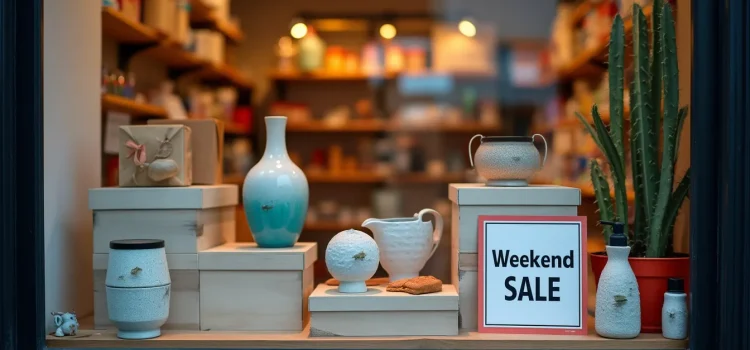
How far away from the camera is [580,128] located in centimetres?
454

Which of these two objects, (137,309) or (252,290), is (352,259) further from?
(137,309)

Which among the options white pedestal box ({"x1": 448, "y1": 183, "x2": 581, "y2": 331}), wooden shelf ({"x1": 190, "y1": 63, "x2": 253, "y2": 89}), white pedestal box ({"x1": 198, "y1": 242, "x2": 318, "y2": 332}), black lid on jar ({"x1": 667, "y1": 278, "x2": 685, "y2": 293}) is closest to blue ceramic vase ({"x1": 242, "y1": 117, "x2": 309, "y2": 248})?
white pedestal box ({"x1": 198, "y1": 242, "x2": 318, "y2": 332})

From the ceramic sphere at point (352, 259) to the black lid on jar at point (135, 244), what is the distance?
0.39 meters

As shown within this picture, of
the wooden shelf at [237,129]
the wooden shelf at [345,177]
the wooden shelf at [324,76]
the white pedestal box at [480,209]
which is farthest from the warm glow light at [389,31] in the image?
the white pedestal box at [480,209]

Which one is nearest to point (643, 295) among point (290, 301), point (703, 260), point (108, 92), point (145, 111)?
point (703, 260)

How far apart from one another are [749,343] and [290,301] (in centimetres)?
101

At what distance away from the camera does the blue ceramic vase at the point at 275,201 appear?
201cm

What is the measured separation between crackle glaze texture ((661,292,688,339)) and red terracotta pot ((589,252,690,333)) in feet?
0.21

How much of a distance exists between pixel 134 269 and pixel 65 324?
26cm

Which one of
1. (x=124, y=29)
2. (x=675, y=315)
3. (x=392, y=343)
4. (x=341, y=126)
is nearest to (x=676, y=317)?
(x=675, y=315)

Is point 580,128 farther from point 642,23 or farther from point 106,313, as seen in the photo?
point 106,313

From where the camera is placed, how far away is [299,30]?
20.0ft

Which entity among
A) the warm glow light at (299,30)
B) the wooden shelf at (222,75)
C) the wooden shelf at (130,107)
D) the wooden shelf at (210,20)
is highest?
the warm glow light at (299,30)

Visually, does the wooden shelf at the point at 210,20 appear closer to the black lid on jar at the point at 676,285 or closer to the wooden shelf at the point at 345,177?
the wooden shelf at the point at 345,177
